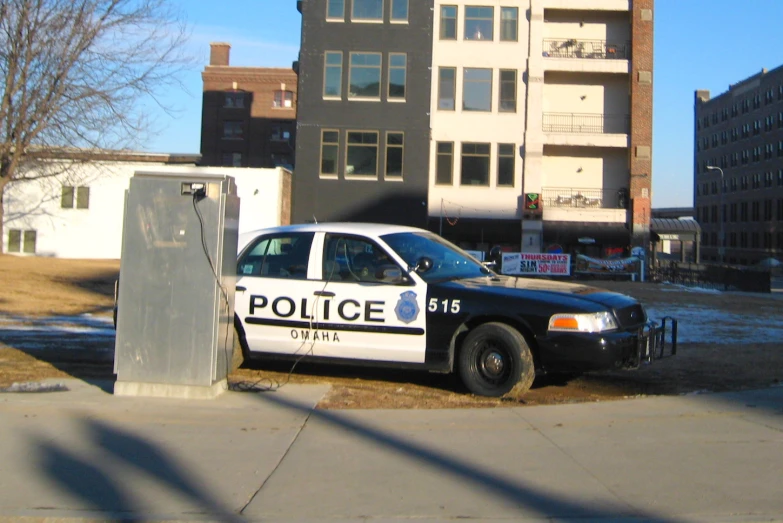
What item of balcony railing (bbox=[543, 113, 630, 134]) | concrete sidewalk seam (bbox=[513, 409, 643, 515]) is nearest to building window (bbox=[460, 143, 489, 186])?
balcony railing (bbox=[543, 113, 630, 134])

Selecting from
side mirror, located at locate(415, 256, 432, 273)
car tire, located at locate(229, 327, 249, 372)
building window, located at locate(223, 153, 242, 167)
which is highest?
building window, located at locate(223, 153, 242, 167)

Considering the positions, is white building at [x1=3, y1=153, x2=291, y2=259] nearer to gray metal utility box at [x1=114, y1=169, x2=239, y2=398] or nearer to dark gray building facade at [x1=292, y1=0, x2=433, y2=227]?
dark gray building facade at [x1=292, y1=0, x2=433, y2=227]

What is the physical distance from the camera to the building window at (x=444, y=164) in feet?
125

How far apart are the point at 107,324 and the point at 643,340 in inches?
362

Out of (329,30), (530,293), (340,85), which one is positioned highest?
(329,30)

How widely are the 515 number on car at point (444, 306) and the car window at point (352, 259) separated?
53 centimetres

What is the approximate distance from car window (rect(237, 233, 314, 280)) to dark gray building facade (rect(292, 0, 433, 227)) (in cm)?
2885

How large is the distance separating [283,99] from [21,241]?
114 ft

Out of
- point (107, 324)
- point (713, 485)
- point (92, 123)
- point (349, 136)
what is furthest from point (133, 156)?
point (713, 485)

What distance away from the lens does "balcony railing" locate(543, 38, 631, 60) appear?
126 feet

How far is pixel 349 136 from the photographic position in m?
37.5

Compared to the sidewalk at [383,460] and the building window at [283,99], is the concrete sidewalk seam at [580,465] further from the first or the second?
the building window at [283,99]

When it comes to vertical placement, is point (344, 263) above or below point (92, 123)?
below

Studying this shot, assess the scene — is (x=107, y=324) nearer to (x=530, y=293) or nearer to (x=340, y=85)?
(x=530, y=293)
